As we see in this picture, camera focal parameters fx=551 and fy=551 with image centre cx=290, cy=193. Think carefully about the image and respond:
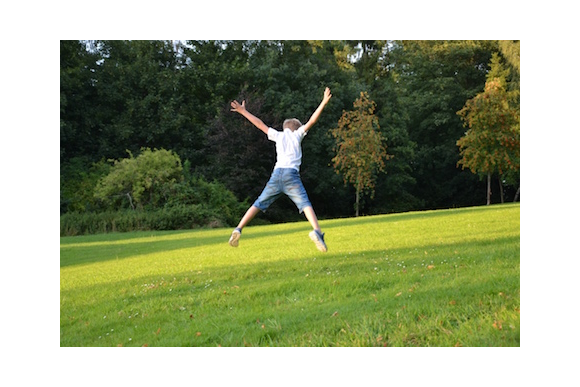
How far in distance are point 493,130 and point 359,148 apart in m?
2.91

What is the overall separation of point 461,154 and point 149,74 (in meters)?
6.22

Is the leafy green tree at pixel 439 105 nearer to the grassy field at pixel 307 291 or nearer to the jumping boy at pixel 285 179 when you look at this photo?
the grassy field at pixel 307 291

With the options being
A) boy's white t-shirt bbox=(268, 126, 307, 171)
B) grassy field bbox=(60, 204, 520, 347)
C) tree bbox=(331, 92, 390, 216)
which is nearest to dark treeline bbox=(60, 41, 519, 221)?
tree bbox=(331, 92, 390, 216)

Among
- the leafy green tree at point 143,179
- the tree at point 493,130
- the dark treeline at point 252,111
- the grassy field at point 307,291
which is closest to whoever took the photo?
the grassy field at point 307,291

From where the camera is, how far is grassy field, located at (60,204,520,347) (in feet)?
14.2

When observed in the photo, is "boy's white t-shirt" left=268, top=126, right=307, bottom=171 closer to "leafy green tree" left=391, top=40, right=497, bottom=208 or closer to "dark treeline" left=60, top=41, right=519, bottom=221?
"leafy green tree" left=391, top=40, right=497, bottom=208

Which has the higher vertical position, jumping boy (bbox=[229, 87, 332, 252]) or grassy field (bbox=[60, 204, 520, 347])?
jumping boy (bbox=[229, 87, 332, 252])

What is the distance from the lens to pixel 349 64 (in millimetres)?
11562

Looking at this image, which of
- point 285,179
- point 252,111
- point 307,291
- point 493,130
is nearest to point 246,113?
point 285,179

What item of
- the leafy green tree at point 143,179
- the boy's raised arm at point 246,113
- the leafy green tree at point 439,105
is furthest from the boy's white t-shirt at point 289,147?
the leafy green tree at point 143,179

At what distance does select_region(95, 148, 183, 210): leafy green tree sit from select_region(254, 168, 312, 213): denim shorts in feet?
18.8

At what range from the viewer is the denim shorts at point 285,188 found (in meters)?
5.13

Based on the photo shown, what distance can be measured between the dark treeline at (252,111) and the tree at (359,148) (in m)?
0.21
